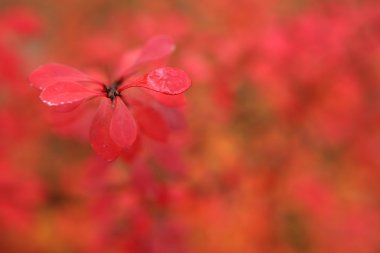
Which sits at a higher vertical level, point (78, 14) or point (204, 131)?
point (78, 14)

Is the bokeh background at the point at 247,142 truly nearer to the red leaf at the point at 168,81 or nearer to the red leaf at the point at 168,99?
the red leaf at the point at 168,99

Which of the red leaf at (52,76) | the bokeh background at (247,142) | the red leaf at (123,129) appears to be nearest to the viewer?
the red leaf at (123,129)

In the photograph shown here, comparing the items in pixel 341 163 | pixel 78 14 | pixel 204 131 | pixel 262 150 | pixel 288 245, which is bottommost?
pixel 288 245

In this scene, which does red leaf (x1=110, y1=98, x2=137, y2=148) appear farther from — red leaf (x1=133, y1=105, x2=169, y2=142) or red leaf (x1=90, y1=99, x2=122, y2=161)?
red leaf (x1=133, y1=105, x2=169, y2=142)

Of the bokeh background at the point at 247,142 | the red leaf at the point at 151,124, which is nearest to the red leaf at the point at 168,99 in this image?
the red leaf at the point at 151,124

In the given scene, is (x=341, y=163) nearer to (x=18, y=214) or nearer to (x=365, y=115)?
(x=365, y=115)

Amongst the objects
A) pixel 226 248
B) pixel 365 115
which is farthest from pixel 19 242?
pixel 365 115
